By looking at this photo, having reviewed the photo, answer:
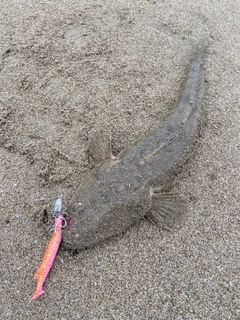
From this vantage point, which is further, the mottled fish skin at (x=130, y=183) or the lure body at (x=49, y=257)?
the mottled fish skin at (x=130, y=183)

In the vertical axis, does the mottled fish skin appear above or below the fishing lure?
above

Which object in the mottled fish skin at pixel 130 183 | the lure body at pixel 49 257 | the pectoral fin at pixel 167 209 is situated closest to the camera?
the lure body at pixel 49 257

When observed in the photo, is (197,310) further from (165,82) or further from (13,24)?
(13,24)

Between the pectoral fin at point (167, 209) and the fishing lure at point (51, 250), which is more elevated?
the pectoral fin at point (167, 209)

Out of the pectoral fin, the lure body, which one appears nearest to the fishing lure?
the lure body

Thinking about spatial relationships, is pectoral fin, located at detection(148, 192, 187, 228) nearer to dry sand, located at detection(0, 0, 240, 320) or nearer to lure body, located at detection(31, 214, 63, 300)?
dry sand, located at detection(0, 0, 240, 320)

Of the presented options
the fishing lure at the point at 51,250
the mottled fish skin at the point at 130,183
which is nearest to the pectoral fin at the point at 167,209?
the mottled fish skin at the point at 130,183

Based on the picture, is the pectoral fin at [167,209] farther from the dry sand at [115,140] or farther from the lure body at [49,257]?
the lure body at [49,257]
